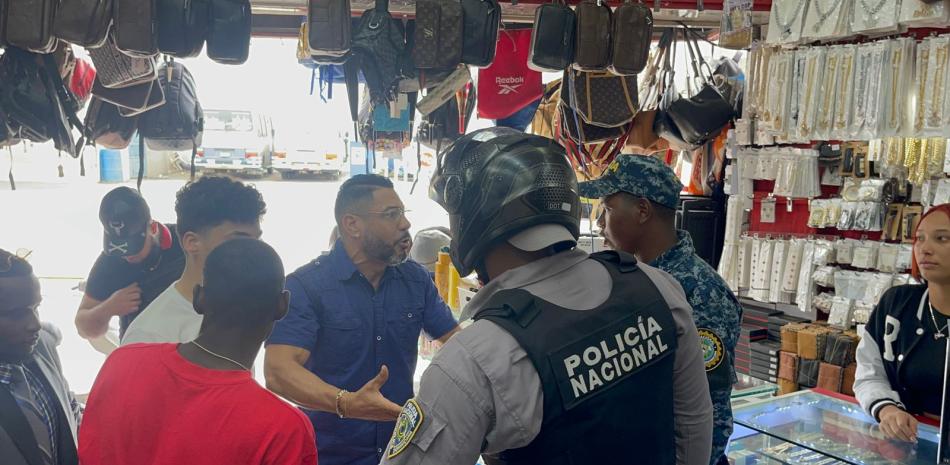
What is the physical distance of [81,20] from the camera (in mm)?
2748

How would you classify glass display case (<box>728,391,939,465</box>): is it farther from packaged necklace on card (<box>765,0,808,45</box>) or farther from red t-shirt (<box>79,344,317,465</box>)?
packaged necklace on card (<box>765,0,808,45</box>)

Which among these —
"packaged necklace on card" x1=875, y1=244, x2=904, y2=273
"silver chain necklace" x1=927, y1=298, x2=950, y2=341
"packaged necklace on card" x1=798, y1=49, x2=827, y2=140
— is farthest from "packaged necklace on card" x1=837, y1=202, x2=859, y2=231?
"silver chain necklace" x1=927, y1=298, x2=950, y2=341

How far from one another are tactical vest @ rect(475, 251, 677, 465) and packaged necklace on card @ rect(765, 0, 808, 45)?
10.6 ft

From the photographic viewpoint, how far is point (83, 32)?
276 cm

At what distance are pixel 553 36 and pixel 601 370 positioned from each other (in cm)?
230

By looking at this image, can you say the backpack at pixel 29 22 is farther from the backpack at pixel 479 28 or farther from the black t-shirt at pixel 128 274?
the backpack at pixel 479 28

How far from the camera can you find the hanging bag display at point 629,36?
3.27 meters

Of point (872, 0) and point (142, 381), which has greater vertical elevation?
point (872, 0)

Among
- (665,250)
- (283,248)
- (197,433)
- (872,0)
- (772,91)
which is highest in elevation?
(872,0)

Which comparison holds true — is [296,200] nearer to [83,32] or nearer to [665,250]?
Answer: [83,32]

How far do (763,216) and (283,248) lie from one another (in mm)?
7330

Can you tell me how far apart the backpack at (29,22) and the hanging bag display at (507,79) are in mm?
1976

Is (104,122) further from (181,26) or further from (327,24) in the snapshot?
(327,24)

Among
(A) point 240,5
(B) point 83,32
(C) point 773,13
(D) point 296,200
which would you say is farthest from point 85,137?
(D) point 296,200
